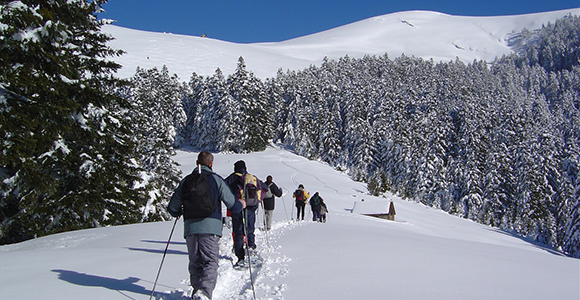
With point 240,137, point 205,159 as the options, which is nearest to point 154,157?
point 205,159

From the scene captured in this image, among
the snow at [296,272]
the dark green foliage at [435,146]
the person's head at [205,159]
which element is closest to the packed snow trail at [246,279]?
the snow at [296,272]

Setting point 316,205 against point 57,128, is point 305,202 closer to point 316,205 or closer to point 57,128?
point 316,205

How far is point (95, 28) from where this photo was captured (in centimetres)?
1417

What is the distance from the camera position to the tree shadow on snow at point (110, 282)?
507cm

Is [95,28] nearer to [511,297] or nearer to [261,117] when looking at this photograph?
[511,297]

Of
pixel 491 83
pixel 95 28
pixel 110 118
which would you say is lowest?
pixel 110 118

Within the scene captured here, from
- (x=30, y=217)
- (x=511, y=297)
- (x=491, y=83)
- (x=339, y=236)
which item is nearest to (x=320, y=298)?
(x=511, y=297)

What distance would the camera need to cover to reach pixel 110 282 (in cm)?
542

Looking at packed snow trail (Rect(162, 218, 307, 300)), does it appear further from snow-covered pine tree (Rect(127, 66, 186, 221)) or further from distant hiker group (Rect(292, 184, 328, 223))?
distant hiker group (Rect(292, 184, 328, 223))

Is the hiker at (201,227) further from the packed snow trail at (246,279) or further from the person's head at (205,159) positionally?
the packed snow trail at (246,279)

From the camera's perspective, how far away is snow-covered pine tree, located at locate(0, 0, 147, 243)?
9266 millimetres

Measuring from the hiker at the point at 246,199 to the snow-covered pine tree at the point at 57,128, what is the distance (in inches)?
214

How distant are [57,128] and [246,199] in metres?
6.69

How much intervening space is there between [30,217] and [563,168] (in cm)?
7102
